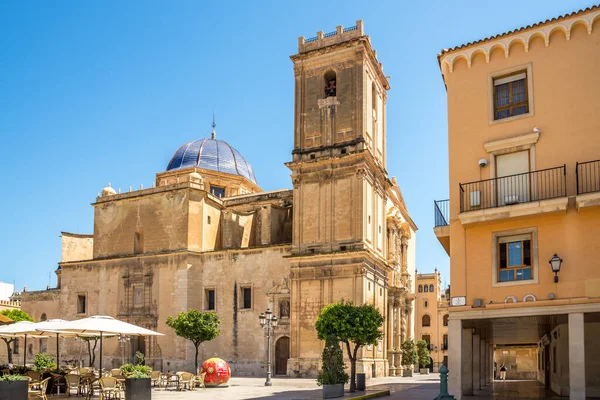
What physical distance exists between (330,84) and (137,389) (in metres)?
26.2

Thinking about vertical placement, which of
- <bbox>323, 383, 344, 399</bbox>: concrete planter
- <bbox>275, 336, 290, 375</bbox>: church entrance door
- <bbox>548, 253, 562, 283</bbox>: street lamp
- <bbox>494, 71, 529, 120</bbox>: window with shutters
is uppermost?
<bbox>494, 71, 529, 120</bbox>: window with shutters

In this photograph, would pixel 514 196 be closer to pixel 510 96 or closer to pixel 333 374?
pixel 510 96

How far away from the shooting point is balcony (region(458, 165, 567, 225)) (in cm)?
1504

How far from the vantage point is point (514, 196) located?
15.8 m

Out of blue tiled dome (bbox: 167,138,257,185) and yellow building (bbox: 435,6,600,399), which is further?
blue tiled dome (bbox: 167,138,257,185)

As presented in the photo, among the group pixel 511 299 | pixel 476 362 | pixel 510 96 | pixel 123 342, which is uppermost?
pixel 510 96

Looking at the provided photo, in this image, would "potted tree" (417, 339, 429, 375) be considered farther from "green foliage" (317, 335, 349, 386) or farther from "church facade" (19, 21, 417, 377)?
"green foliage" (317, 335, 349, 386)

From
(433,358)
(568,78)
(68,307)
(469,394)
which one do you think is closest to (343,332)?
(469,394)

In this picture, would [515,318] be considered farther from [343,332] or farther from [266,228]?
[266,228]

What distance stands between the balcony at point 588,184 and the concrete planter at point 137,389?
36.2ft

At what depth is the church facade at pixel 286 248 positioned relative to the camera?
3538 centimetres

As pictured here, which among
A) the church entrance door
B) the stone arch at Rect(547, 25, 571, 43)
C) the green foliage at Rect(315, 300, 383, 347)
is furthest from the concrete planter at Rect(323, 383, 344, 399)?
the church entrance door

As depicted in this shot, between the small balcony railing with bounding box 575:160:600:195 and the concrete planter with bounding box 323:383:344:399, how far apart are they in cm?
913

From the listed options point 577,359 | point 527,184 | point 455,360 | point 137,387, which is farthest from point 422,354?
point 137,387
